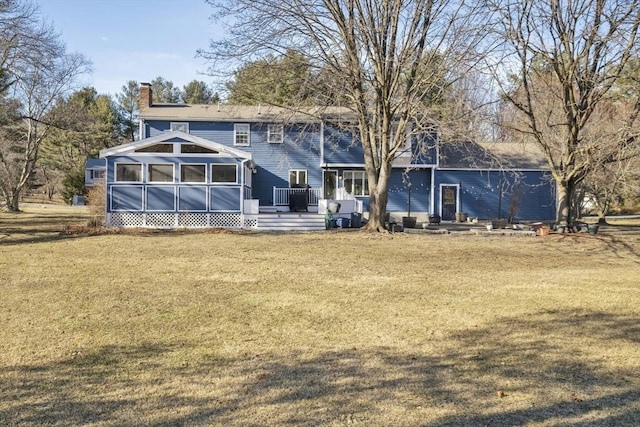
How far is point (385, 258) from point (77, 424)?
960 cm

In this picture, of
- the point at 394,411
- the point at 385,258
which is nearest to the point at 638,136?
the point at 385,258

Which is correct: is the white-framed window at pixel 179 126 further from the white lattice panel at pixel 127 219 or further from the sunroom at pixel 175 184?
the white lattice panel at pixel 127 219

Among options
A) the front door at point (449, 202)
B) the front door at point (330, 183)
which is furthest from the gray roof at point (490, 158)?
the front door at point (330, 183)

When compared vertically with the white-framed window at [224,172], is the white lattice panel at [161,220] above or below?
below

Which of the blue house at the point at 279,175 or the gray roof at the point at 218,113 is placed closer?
the blue house at the point at 279,175

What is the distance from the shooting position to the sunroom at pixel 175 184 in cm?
1994

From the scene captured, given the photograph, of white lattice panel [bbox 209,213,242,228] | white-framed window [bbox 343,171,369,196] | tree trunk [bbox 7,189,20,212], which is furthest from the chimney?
tree trunk [bbox 7,189,20,212]

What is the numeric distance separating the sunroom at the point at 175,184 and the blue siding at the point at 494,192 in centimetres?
1227

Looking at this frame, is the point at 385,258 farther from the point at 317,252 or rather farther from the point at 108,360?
the point at 108,360

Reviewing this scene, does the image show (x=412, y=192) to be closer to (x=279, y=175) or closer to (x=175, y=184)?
(x=279, y=175)

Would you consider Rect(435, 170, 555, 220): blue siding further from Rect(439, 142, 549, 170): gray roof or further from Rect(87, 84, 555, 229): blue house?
Rect(439, 142, 549, 170): gray roof

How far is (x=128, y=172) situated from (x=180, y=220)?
2.85 metres

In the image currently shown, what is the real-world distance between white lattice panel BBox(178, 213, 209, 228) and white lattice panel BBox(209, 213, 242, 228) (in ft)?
0.96

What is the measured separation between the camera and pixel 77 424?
338 cm
